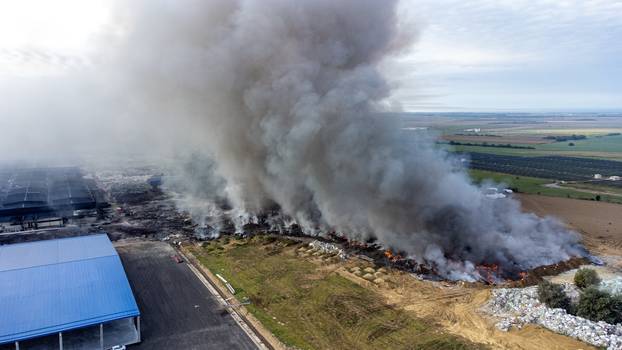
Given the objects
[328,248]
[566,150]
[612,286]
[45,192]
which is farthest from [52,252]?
[566,150]

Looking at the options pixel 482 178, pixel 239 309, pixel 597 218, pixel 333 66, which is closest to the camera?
pixel 239 309

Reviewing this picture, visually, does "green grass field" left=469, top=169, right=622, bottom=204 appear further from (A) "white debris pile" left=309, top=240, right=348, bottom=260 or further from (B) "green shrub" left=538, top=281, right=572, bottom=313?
(B) "green shrub" left=538, top=281, right=572, bottom=313

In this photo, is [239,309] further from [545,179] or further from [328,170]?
[545,179]

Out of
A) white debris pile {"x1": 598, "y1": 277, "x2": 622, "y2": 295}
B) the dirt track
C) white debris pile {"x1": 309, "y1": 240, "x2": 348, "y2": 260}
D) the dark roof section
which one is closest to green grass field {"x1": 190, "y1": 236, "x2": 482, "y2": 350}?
white debris pile {"x1": 309, "y1": 240, "x2": 348, "y2": 260}

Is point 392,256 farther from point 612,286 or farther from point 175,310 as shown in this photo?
point 175,310

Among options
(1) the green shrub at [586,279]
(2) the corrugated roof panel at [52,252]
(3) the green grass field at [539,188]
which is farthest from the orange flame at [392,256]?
(3) the green grass field at [539,188]

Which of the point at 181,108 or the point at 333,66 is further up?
the point at 333,66

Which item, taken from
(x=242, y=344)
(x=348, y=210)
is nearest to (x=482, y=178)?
(x=348, y=210)
